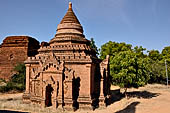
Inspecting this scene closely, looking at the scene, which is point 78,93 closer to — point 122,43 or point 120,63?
point 120,63

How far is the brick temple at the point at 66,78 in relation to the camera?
613 inches

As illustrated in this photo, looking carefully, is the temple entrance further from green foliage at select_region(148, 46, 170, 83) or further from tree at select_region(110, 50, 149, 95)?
green foliage at select_region(148, 46, 170, 83)

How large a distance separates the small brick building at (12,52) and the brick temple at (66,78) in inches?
734

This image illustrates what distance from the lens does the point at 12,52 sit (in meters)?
36.4

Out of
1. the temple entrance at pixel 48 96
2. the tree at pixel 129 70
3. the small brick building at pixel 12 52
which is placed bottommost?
the temple entrance at pixel 48 96

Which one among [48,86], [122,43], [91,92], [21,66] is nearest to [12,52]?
[21,66]

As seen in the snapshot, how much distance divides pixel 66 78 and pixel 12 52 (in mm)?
26115

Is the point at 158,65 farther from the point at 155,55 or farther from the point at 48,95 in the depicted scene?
the point at 48,95

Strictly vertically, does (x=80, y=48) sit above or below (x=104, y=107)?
above

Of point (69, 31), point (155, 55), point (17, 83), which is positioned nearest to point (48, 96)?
point (69, 31)

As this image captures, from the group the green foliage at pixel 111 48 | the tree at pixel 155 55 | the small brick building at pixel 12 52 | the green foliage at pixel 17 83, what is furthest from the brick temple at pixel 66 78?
the tree at pixel 155 55

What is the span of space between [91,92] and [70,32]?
8.44 m

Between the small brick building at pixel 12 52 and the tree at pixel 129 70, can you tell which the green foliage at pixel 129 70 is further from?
the small brick building at pixel 12 52

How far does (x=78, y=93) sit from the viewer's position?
1620 centimetres
